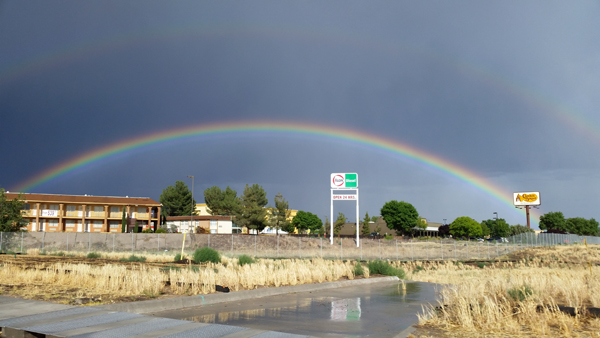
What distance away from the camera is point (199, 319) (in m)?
9.60

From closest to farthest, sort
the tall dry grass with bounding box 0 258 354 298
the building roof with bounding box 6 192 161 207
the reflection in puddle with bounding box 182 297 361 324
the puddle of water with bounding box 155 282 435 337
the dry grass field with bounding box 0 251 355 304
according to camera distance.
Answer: the puddle of water with bounding box 155 282 435 337, the reflection in puddle with bounding box 182 297 361 324, the dry grass field with bounding box 0 251 355 304, the tall dry grass with bounding box 0 258 354 298, the building roof with bounding box 6 192 161 207

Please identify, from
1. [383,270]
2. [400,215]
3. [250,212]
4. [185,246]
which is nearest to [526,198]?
[400,215]

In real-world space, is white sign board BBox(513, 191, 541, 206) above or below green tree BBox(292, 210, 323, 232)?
above

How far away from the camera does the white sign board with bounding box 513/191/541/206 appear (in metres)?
114

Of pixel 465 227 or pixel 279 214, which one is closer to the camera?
pixel 279 214

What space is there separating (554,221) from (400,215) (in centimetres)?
6523

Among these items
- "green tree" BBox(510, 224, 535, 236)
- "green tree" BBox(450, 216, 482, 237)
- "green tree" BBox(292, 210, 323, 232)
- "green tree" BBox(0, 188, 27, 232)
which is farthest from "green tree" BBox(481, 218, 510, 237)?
"green tree" BBox(0, 188, 27, 232)

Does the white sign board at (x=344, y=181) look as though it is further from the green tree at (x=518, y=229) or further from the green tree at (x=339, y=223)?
the green tree at (x=518, y=229)

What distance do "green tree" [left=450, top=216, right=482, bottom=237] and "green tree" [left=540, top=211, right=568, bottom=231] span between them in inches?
1359

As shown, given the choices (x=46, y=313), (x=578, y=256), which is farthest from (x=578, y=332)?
(x=578, y=256)

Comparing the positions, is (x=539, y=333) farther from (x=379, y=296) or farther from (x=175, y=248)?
(x=175, y=248)

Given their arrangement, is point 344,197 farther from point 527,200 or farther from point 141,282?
point 527,200

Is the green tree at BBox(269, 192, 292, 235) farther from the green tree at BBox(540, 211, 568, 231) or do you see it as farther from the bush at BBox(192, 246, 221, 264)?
the green tree at BBox(540, 211, 568, 231)

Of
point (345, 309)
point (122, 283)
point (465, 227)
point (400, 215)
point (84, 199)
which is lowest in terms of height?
point (345, 309)
